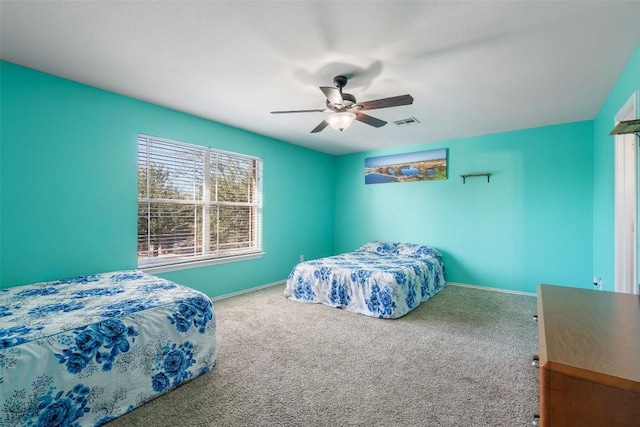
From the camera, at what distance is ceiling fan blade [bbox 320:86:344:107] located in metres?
2.30

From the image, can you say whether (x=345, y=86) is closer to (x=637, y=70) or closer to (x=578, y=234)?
(x=637, y=70)

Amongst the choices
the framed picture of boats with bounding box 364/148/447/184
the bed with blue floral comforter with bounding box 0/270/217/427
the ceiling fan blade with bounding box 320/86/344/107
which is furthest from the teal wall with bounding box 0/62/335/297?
the framed picture of boats with bounding box 364/148/447/184

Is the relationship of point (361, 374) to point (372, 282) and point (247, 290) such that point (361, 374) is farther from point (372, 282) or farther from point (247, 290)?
point (247, 290)

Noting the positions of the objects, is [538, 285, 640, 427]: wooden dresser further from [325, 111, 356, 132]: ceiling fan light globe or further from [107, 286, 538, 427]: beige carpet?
[325, 111, 356, 132]: ceiling fan light globe

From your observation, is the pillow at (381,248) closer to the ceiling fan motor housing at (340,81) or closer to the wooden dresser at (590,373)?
the ceiling fan motor housing at (340,81)

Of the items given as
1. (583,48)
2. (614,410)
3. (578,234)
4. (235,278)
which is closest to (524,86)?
(583,48)

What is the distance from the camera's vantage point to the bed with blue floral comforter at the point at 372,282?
3383 mm

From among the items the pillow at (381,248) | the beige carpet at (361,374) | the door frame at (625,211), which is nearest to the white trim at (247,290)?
the beige carpet at (361,374)

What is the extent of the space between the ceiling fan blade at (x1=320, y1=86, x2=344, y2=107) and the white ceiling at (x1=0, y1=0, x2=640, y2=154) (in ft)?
0.84

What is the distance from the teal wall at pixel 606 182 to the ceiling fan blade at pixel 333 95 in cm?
232

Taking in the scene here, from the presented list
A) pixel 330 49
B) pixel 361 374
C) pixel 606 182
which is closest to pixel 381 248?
pixel 606 182

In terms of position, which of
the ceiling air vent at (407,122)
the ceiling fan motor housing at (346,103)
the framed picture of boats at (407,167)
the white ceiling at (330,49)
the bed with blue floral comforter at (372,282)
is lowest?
the bed with blue floral comforter at (372,282)

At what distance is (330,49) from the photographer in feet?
7.22

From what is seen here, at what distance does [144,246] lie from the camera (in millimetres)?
3379
